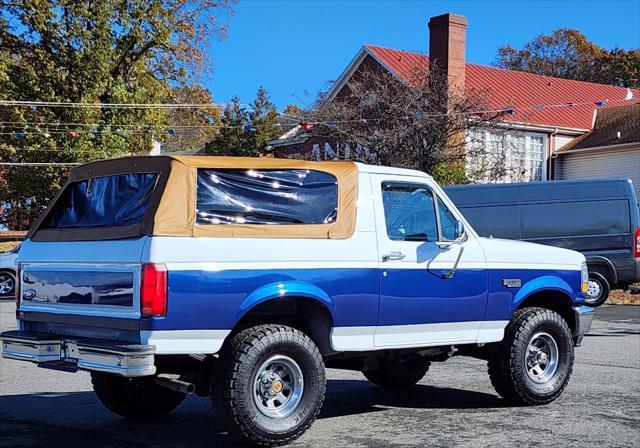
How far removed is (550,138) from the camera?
1265 inches

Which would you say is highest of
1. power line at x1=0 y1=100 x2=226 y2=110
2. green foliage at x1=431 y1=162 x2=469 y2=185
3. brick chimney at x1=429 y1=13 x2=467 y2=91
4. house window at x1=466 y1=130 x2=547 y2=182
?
brick chimney at x1=429 y1=13 x2=467 y2=91

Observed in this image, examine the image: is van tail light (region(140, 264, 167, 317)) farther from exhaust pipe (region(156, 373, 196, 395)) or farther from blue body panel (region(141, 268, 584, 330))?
exhaust pipe (region(156, 373, 196, 395))

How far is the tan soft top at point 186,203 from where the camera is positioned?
224 inches

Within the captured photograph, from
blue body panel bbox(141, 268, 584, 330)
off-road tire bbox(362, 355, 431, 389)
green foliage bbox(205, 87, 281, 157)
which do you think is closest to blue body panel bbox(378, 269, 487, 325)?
blue body panel bbox(141, 268, 584, 330)

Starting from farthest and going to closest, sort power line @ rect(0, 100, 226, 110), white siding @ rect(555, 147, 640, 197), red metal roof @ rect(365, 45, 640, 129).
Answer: red metal roof @ rect(365, 45, 640, 129), power line @ rect(0, 100, 226, 110), white siding @ rect(555, 147, 640, 197)

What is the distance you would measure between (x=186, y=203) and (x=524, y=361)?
3.59 meters

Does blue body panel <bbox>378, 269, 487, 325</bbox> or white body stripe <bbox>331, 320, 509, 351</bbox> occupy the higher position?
blue body panel <bbox>378, 269, 487, 325</bbox>

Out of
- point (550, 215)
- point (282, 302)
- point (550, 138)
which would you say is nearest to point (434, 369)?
point (282, 302)

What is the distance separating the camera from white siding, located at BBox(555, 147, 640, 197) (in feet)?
97.8

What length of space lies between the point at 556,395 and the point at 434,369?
7.87ft

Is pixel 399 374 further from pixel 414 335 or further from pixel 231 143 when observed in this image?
pixel 231 143

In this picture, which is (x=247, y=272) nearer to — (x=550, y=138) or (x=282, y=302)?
(x=282, y=302)

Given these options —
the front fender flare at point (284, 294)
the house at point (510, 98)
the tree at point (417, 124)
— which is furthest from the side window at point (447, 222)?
the house at point (510, 98)

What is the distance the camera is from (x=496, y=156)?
27.8 meters
